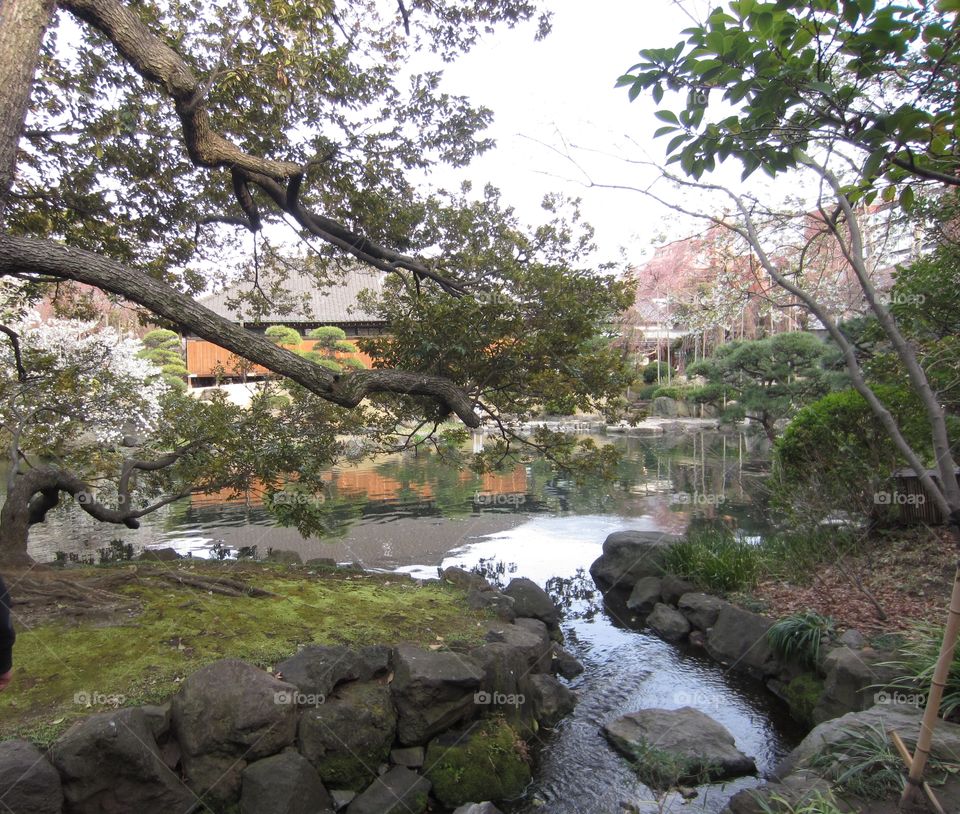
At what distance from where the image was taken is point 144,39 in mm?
4266

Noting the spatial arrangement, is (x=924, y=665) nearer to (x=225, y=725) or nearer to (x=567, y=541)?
(x=225, y=725)

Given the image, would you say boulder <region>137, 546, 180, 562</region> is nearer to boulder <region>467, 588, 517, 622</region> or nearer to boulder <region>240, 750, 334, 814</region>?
boulder <region>467, 588, 517, 622</region>

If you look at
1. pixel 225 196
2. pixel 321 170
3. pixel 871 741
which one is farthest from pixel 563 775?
pixel 225 196

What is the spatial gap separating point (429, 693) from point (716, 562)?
163 inches

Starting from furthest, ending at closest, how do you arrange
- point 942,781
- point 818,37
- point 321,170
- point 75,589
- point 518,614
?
point 321,170
point 518,614
point 75,589
point 942,781
point 818,37

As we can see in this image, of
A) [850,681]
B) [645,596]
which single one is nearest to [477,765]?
[850,681]

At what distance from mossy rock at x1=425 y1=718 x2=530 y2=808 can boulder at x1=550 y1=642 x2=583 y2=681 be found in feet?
4.91

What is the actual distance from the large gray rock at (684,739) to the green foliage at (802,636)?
1029 mm

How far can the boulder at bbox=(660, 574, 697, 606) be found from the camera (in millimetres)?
7082

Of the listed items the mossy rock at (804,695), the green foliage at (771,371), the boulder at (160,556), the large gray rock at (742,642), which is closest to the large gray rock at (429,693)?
the mossy rock at (804,695)

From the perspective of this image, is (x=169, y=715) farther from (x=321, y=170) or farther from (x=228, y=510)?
(x=228, y=510)

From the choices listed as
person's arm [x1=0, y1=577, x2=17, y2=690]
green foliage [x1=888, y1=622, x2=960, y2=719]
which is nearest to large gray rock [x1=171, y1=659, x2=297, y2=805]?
person's arm [x1=0, y1=577, x2=17, y2=690]

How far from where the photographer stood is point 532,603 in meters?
6.47

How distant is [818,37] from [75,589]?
18.5 feet
